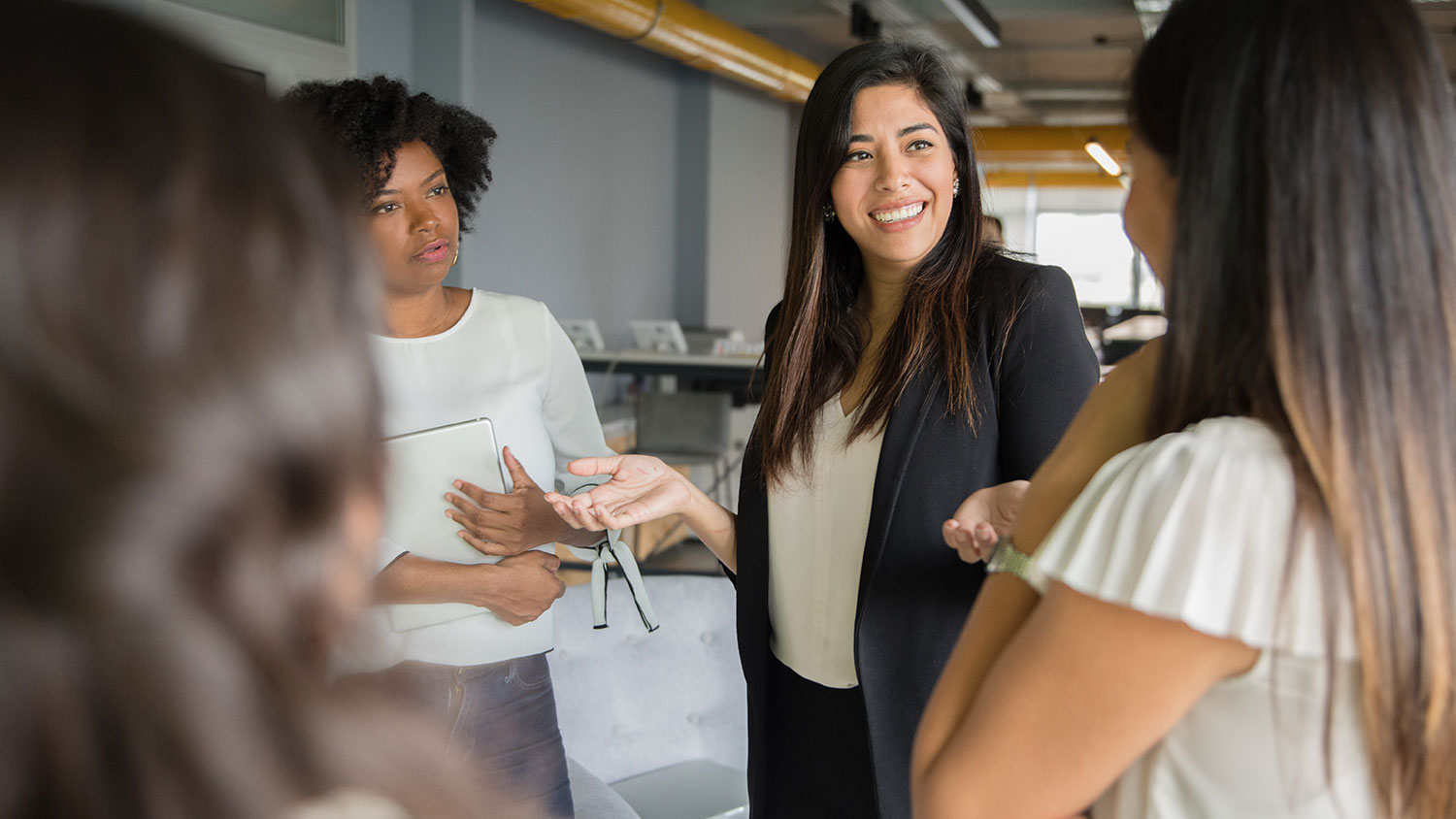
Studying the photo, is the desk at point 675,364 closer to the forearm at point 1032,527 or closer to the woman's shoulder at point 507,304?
the woman's shoulder at point 507,304

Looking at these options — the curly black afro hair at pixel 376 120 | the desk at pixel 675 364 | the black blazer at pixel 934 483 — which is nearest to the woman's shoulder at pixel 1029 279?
the black blazer at pixel 934 483

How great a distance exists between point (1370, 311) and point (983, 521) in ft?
1.92

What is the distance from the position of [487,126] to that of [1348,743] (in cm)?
171

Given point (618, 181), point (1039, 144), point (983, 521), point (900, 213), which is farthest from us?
point (1039, 144)

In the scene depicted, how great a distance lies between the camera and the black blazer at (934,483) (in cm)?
137

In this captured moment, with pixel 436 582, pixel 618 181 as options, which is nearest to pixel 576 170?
pixel 618 181

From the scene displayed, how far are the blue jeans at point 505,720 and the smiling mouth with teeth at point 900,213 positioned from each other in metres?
0.82

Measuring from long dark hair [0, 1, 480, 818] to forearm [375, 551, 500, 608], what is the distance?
3.70 ft

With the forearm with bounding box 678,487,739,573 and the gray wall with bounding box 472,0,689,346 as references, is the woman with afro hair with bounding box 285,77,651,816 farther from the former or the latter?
the gray wall with bounding box 472,0,689,346

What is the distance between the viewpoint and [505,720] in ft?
5.13

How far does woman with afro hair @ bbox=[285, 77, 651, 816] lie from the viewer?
1535mm

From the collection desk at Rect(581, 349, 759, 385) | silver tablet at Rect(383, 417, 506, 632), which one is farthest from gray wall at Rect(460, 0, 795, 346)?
silver tablet at Rect(383, 417, 506, 632)

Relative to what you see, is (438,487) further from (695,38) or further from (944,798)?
(695,38)

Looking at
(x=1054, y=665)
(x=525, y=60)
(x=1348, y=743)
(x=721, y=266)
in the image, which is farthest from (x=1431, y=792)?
(x=721, y=266)
